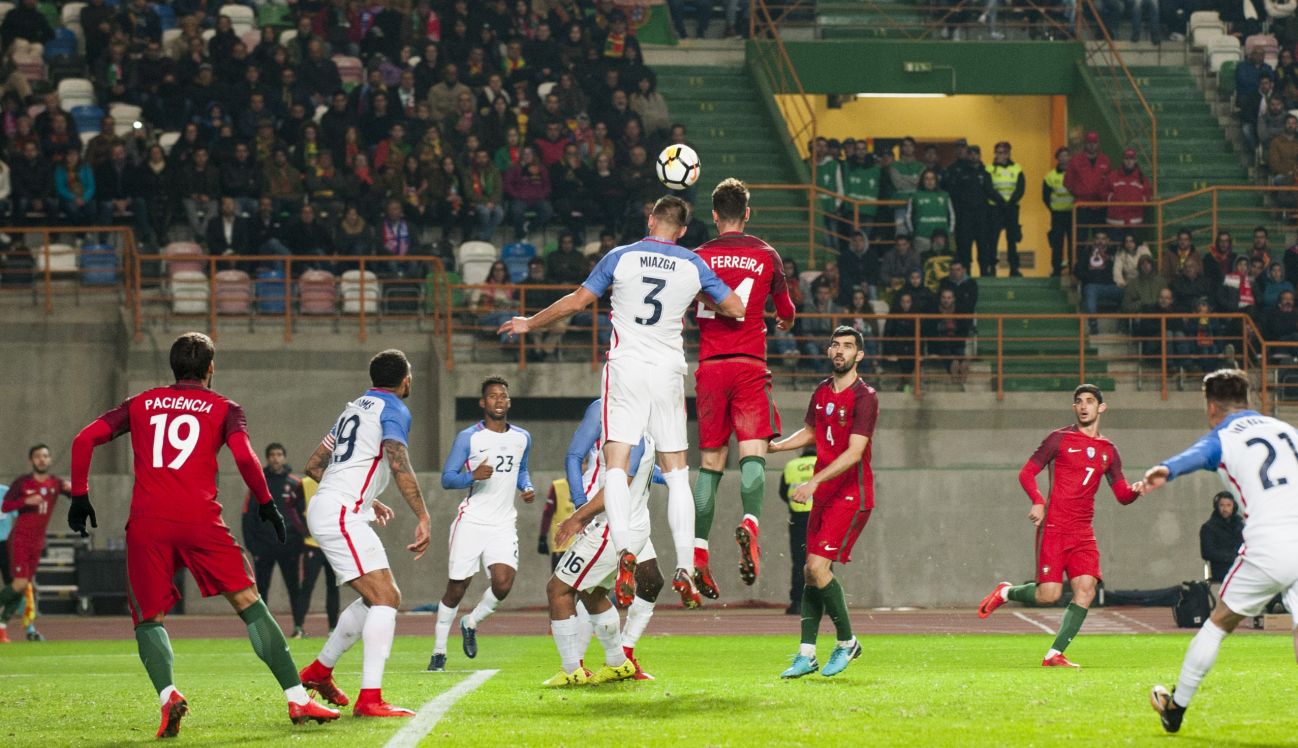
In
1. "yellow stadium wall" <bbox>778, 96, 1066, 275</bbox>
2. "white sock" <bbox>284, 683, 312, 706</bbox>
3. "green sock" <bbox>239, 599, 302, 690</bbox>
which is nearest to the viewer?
"green sock" <bbox>239, 599, 302, 690</bbox>

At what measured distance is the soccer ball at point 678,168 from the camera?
11109mm

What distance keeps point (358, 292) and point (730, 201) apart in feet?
→ 52.0

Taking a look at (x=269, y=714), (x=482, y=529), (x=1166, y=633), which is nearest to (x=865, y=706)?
(x=269, y=714)

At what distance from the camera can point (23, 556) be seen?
20.0 m

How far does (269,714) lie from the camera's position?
10.3 meters

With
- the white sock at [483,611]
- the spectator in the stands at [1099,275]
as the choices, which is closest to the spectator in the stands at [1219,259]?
the spectator in the stands at [1099,275]

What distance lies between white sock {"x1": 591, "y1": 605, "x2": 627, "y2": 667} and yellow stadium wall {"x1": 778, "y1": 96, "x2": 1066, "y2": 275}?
25.6m

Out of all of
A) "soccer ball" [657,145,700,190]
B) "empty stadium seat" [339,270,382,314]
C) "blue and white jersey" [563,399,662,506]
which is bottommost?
"blue and white jersey" [563,399,662,506]

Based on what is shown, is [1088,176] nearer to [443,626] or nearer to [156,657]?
[443,626]

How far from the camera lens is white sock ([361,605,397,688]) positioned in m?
10.1

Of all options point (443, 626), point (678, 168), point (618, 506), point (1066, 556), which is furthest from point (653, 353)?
point (1066, 556)

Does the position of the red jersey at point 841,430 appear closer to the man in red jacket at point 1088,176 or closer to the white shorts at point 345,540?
the white shorts at point 345,540

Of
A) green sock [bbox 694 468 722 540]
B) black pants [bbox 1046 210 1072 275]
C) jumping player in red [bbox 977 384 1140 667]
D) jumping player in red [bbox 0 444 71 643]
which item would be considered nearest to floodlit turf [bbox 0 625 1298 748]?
jumping player in red [bbox 977 384 1140 667]

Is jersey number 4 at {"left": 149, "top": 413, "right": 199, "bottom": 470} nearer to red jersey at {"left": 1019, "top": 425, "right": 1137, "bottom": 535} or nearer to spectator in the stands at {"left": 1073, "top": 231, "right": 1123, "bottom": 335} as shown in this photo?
red jersey at {"left": 1019, "top": 425, "right": 1137, "bottom": 535}
